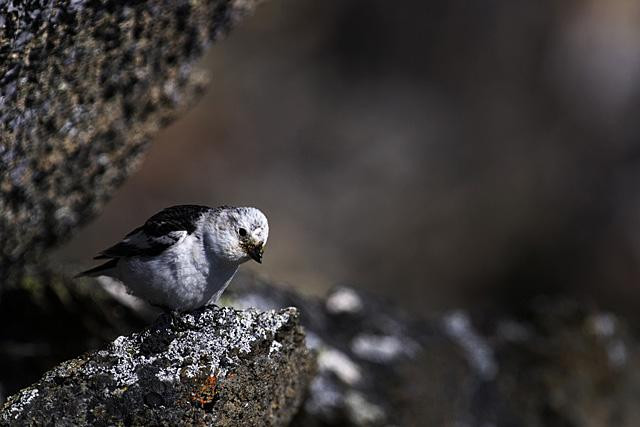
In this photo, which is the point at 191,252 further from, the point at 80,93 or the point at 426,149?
the point at 426,149

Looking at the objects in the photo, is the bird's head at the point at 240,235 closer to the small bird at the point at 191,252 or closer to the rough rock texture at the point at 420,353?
the small bird at the point at 191,252

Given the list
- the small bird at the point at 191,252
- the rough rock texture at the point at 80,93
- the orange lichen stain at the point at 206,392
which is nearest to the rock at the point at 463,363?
the rough rock texture at the point at 80,93

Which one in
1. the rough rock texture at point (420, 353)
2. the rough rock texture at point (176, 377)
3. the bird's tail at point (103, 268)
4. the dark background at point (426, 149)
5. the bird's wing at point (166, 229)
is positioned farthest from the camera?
the dark background at point (426, 149)

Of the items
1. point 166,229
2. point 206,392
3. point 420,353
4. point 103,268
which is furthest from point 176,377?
point 420,353

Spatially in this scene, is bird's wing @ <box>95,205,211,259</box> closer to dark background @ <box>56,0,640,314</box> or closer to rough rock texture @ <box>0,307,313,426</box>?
rough rock texture @ <box>0,307,313,426</box>

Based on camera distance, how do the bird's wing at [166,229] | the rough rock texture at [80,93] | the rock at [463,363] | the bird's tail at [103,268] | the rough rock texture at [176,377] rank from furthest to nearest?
the rock at [463,363] → the bird's tail at [103,268] → the bird's wing at [166,229] → the rough rock texture at [80,93] → the rough rock texture at [176,377]

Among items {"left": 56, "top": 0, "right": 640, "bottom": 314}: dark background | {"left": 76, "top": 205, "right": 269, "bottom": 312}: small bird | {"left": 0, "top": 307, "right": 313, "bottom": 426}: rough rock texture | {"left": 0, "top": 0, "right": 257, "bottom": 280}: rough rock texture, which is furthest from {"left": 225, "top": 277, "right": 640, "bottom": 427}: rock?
{"left": 56, "top": 0, "right": 640, "bottom": 314}: dark background

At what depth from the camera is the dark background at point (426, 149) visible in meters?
13.7

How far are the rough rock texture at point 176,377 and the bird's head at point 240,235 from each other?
275mm

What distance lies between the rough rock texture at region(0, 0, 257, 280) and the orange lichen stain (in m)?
1.57

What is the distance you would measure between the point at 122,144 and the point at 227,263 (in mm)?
1802

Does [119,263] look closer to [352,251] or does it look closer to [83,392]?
[83,392]

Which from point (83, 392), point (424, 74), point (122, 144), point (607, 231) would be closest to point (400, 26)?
point (424, 74)

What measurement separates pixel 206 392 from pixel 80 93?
73.9 inches
